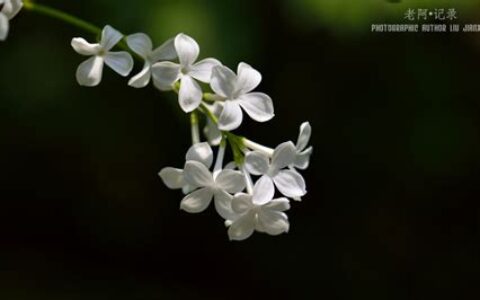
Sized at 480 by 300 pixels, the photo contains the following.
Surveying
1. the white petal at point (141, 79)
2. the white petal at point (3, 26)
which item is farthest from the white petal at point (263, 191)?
the white petal at point (3, 26)

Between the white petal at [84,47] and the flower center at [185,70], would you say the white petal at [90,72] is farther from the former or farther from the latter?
the flower center at [185,70]

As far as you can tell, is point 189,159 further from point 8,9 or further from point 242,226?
point 8,9

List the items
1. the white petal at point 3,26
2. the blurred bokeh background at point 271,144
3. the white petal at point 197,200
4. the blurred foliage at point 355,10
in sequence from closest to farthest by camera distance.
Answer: the white petal at point 3,26 → the white petal at point 197,200 → the blurred foliage at point 355,10 → the blurred bokeh background at point 271,144

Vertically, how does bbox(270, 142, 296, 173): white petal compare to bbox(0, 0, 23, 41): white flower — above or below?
below

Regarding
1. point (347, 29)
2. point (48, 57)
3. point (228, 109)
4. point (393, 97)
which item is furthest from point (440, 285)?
point (228, 109)

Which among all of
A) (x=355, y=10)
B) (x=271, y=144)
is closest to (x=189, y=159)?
(x=355, y=10)

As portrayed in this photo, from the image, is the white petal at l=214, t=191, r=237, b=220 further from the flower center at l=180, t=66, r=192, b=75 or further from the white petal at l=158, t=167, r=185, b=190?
the flower center at l=180, t=66, r=192, b=75

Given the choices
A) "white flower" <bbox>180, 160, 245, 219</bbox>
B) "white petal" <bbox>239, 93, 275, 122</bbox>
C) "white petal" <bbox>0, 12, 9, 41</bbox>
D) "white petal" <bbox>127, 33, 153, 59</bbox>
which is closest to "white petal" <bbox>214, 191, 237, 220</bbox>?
"white flower" <bbox>180, 160, 245, 219</bbox>
